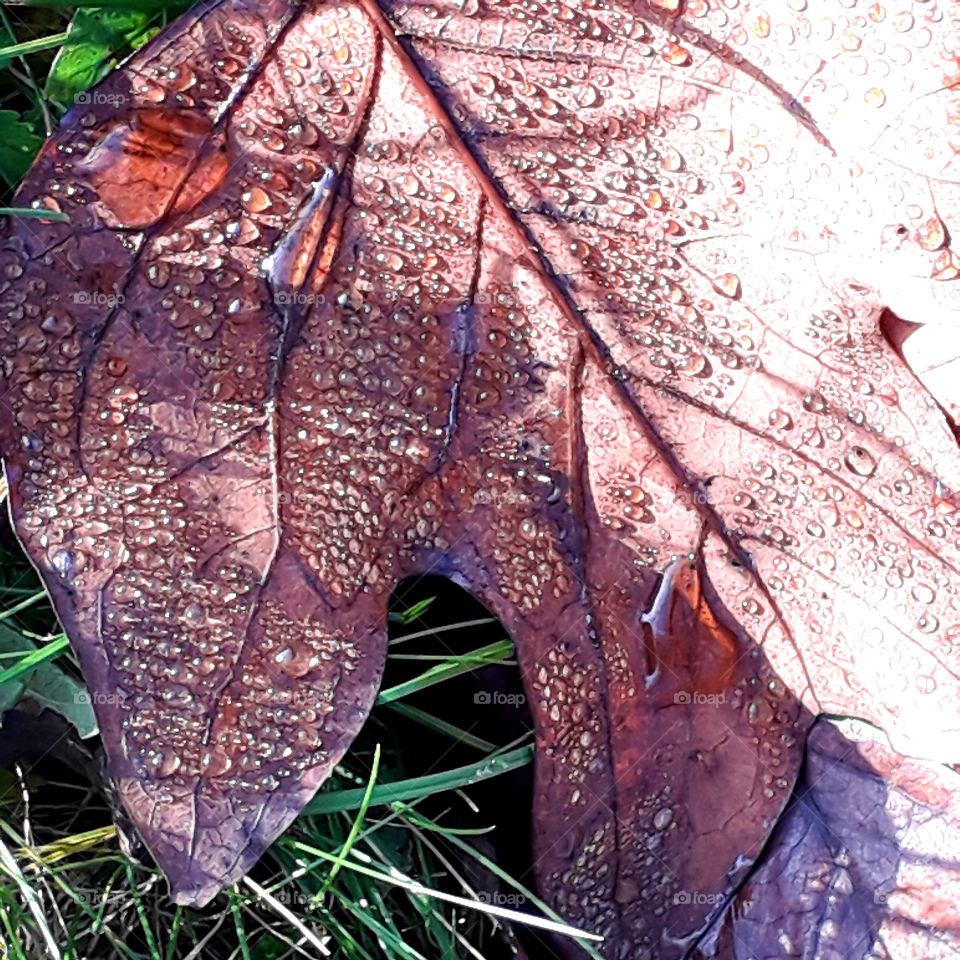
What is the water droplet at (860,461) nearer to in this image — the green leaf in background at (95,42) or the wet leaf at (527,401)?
the wet leaf at (527,401)

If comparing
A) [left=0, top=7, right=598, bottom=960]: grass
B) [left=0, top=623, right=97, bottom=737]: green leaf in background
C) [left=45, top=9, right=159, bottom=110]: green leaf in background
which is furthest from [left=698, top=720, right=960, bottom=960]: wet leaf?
[left=45, top=9, right=159, bottom=110]: green leaf in background

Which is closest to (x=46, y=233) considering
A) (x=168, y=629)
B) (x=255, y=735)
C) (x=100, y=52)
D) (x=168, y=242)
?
(x=168, y=242)

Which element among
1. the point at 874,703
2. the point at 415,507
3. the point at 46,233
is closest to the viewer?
the point at 46,233

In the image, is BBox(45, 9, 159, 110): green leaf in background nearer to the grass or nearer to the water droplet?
the grass

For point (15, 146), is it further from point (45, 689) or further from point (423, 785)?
point (423, 785)

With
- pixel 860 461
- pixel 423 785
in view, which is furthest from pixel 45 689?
pixel 860 461

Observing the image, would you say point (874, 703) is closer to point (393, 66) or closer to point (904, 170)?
point (904, 170)
